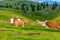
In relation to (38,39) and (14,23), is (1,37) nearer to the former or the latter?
(38,39)

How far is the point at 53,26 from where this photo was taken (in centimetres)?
3056

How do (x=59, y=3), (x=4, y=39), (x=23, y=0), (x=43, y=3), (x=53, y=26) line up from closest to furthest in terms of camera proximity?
(x=4, y=39) → (x=53, y=26) → (x=43, y=3) → (x=59, y=3) → (x=23, y=0)

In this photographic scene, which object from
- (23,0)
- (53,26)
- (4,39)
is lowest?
(23,0)

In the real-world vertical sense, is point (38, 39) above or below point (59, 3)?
above

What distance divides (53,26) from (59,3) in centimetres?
12862

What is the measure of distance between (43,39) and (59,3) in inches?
5555

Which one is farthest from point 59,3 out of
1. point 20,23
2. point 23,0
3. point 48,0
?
point 20,23

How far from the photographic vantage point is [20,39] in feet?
59.2

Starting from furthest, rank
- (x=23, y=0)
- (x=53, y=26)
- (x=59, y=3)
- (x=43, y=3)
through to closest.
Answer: (x=23, y=0) < (x=59, y=3) < (x=43, y=3) < (x=53, y=26)

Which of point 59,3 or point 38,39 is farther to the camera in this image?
point 59,3

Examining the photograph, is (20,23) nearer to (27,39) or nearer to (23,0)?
(27,39)

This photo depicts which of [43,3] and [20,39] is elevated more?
[20,39]

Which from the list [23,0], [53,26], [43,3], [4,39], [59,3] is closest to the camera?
[4,39]

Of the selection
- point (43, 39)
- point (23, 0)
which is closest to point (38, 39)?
point (43, 39)
